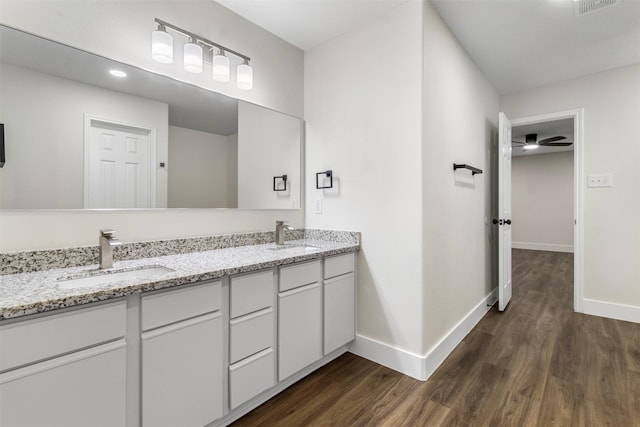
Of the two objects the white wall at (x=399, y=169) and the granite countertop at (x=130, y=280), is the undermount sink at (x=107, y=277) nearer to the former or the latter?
the granite countertop at (x=130, y=280)

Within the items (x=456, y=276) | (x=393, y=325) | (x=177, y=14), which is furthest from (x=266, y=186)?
(x=456, y=276)

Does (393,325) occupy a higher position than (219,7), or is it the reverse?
(219,7)

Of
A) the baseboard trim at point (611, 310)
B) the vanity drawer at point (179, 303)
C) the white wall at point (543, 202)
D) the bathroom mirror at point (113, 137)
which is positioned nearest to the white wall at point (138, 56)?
the bathroom mirror at point (113, 137)

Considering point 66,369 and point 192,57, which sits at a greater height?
point 192,57

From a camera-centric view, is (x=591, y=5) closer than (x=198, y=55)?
No

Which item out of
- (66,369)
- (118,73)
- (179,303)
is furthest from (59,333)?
(118,73)

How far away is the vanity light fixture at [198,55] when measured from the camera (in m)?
1.68

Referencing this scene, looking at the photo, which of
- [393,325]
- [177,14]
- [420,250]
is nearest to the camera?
[177,14]

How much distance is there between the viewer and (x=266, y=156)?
8.00 ft

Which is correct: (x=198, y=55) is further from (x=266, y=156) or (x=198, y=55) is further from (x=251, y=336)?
(x=251, y=336)

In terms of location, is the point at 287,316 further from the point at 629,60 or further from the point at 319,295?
the point at 629,60

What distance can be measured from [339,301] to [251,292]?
2.54 ft

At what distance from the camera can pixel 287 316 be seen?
5.77 ft

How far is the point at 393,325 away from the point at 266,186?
A: 140 cm
